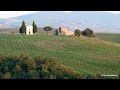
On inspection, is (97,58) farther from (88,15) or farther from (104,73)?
(88,15)

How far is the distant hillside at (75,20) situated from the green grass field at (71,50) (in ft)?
0.87

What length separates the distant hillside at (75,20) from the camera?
7.12m

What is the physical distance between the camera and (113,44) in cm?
789

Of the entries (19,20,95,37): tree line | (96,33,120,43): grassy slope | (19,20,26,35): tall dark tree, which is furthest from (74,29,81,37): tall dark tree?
(19,20,26,35): tall dark tree

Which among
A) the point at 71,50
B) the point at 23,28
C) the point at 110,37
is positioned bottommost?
the point at 71,50

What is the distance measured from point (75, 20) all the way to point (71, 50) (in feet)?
1.77

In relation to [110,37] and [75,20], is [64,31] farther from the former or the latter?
[110,37]

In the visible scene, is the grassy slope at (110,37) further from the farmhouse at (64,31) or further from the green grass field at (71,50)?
the farmhouse at (64,31)

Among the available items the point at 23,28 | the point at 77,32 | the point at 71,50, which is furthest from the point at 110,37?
the point at 23,28

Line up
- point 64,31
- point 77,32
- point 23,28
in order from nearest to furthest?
point 23,28, point 77,32, point 64,31

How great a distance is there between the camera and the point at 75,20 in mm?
7871

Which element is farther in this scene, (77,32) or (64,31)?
(64,31)

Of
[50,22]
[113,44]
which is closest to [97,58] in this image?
[113,44]

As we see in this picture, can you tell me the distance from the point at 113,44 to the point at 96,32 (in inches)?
16.6
